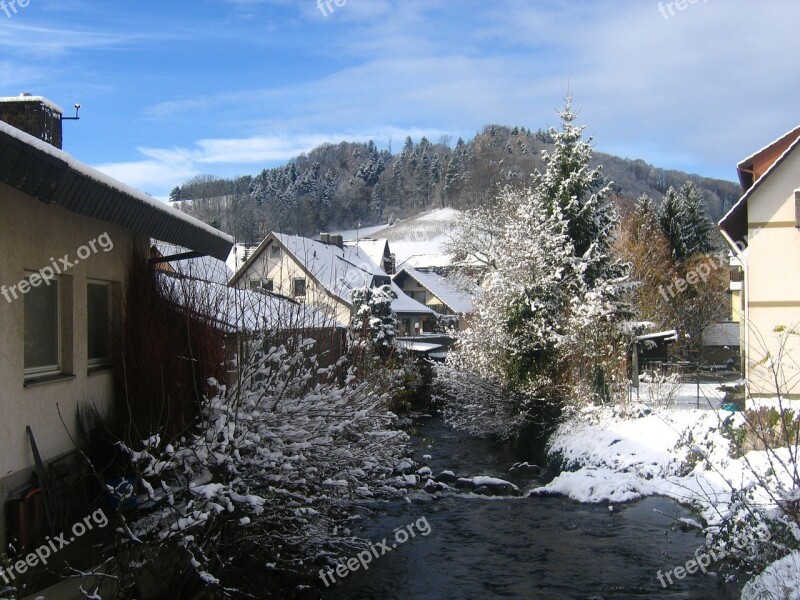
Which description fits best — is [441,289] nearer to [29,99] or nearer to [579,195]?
[579,195]

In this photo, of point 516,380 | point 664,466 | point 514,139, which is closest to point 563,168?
point 516,380

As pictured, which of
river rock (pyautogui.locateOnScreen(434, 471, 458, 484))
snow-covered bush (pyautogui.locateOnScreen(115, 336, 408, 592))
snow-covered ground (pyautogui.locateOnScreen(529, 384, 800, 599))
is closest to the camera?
snow-covered bush (pyautogui.locateOnScreen(115, 336, 408, 592))

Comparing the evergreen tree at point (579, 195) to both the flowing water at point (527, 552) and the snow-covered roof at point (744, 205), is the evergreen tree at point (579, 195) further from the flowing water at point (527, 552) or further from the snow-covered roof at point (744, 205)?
the flowing water at point (527, 552)

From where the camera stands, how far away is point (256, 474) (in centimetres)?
710

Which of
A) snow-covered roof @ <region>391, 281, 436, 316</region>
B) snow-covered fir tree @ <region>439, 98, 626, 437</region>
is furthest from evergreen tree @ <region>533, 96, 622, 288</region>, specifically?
snow-covered roof @ <region>391, 281, 436, 316</region>

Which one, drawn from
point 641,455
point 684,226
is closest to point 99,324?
point 641,455

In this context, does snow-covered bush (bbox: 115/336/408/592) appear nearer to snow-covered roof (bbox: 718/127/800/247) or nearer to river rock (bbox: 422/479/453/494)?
river rock (bbox: 422/479/453/494)

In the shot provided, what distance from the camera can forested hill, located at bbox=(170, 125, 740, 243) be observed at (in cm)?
6128

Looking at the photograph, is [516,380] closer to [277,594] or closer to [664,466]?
[664,466]

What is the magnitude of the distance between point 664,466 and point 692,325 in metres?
31.2

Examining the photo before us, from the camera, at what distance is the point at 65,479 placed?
7.21m
